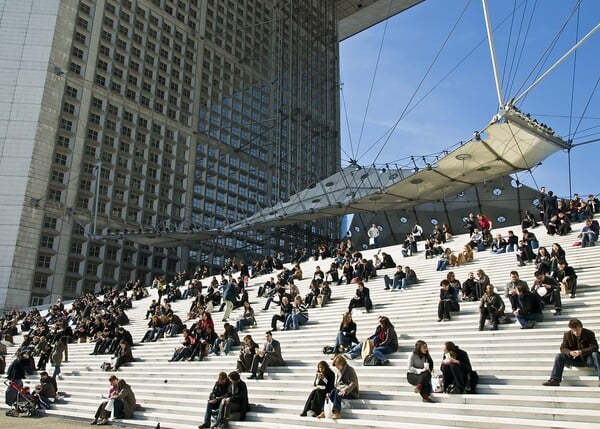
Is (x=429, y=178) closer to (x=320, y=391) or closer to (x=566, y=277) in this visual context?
(x=566, y=277)

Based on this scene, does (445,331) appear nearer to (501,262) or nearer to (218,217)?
(501,262)

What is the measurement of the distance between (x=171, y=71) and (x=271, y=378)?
45718 millimetres

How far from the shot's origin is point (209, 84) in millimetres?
55750

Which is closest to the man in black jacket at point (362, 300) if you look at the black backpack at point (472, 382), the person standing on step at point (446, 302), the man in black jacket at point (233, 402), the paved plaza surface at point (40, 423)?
the person standing on step at point (446, 302)

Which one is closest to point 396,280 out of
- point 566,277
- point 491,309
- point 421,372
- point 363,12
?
point 566,277

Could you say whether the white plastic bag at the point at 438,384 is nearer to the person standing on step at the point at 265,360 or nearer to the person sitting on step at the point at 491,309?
the person sitting on step at the point at 491,309

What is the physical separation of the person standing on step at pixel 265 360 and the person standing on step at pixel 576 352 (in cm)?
571

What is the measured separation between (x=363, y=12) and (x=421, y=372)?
71962 mm

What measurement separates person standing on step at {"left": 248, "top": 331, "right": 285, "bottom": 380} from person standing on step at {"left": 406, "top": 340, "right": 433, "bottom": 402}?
348 cm

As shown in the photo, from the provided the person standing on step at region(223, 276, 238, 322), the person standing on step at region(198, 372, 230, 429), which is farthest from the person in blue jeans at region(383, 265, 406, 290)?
the person standing on step at region(198, 372, 230, 429)

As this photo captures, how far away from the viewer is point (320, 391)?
9.70m

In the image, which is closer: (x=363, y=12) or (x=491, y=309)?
(x=491, y=309)

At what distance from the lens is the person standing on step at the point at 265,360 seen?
12023mm

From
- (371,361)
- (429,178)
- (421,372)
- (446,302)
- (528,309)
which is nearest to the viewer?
(421,372)
